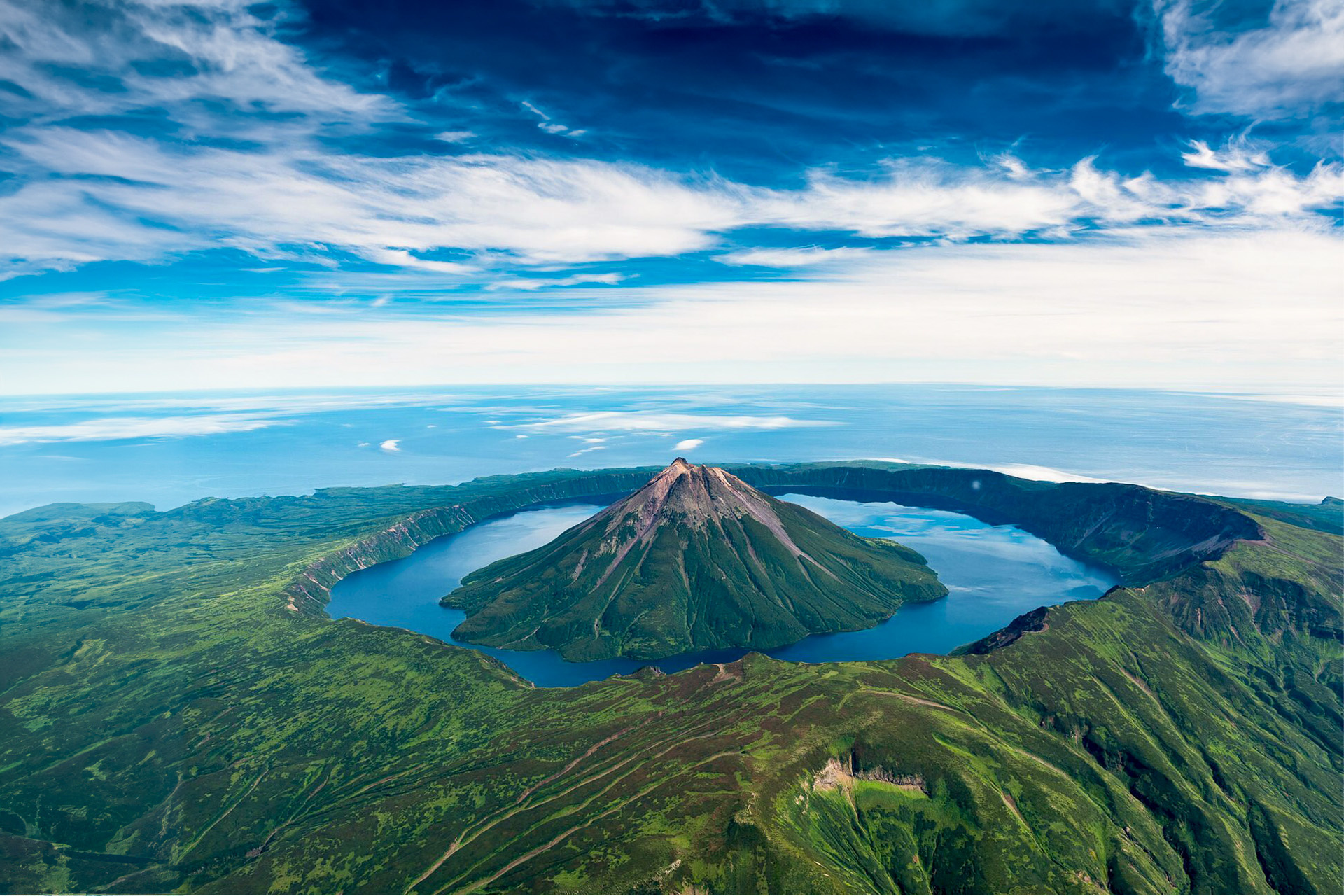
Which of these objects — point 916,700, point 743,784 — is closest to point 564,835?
point 743,784

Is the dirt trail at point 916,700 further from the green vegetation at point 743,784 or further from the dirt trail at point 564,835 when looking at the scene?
the dirt trail at point 564,835

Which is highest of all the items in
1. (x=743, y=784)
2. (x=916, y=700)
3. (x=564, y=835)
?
(x=916, y=700)

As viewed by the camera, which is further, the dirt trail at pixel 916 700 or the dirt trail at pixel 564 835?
the dirt trail at pixel 916 700

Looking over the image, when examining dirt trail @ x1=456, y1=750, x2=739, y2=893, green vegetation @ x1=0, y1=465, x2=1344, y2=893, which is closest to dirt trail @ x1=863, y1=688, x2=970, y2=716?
green vegetation @ x1=0, y1=465, x2=1344, y2=893

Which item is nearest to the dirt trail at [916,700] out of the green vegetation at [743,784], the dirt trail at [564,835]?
the green vegetation at [743,784]

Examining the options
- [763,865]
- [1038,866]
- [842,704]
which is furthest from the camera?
[842,704]

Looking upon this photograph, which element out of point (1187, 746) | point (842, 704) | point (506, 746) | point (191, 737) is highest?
point (842, 704)

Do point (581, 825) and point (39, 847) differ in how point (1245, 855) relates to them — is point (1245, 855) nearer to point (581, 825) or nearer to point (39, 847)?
point (581, 825)

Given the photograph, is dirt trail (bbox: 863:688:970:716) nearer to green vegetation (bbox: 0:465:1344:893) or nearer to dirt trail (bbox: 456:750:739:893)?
green vegetation (bbox: 0:465:1344:893)

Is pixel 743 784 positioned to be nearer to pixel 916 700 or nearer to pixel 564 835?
pixel 564 835

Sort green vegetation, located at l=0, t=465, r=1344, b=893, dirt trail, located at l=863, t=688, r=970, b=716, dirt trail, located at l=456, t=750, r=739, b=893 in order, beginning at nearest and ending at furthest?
dirt trail, located at l=456, t=750, r=739, b=893 → green vegetation, located at l=0, t=465, r=1344, b=893 → dirt trail, located at l=863, t=688, r=970, b=716

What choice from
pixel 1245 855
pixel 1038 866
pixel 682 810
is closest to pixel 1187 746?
pixel 1245 855
